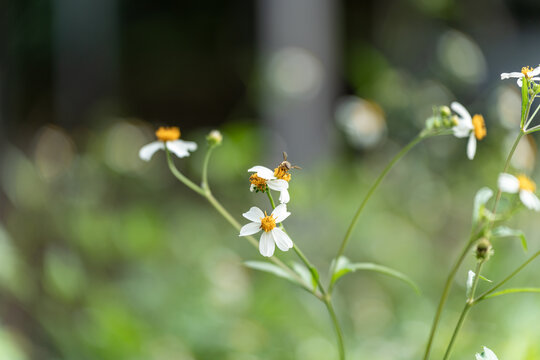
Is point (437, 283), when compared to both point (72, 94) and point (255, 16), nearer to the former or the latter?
point (255, 16)

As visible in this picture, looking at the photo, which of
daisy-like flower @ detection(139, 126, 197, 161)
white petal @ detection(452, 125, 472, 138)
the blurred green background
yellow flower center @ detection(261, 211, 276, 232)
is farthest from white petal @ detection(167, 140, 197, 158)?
the blurred green background

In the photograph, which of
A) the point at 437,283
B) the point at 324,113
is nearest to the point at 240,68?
the point at 324,113

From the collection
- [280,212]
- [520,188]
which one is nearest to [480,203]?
[520,188]

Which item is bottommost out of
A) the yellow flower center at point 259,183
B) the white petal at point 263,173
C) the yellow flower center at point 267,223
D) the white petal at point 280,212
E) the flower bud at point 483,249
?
the flower bud at point 483,249

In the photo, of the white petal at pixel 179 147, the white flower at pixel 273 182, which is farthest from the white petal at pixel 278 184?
the white petal at pixel 179 147

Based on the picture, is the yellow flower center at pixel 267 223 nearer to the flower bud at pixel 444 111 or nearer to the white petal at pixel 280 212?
the white petal at pixel 280 212

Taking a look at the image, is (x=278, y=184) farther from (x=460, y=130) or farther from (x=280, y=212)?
(x=460, y=130)

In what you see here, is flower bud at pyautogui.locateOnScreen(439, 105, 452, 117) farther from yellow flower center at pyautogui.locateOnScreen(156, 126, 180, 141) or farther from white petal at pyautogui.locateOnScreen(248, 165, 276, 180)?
yellow flower center at pyautogui.locateOnScreen(156, 126, 180, 141)
